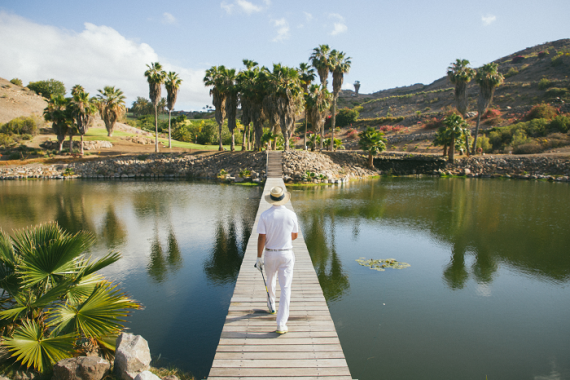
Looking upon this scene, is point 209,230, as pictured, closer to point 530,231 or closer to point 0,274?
point 0,274

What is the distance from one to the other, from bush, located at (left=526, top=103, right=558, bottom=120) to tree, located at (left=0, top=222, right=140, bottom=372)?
2242 inches

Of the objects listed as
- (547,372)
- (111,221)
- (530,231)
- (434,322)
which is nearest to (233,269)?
(434,322)

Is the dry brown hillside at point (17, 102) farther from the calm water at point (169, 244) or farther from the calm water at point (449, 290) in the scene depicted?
the calm water at point (449, 290)

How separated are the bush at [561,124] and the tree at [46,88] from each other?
94.4 m

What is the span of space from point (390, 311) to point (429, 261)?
3.92m

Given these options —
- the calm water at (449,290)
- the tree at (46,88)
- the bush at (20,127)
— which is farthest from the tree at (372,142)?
the tree at (46,88)

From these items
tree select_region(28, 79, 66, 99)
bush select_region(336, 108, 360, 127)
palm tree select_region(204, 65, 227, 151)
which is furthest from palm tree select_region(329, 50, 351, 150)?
tree select_region(28, 79, 66, 99)

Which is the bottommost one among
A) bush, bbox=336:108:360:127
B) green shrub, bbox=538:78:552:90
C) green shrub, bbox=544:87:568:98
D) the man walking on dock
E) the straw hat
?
the man walking on dock

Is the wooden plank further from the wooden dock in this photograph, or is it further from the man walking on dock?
the man walking on dock

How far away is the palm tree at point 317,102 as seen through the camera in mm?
35438

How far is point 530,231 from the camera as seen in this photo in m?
14.1

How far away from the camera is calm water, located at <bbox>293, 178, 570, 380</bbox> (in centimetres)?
585

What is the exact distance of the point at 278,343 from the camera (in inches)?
188

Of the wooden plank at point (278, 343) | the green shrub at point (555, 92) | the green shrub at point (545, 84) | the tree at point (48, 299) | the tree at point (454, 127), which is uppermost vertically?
the green shrub at point (545, 84)
